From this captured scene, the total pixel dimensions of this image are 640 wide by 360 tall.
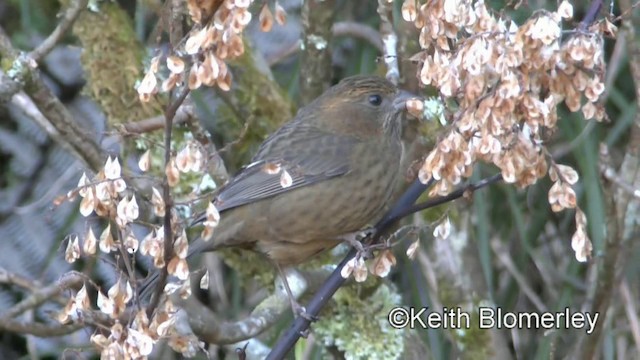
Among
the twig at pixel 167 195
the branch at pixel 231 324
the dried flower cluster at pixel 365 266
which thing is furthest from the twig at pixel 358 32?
the twig at pixel 167 195

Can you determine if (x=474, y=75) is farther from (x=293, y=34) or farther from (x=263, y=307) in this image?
(x=293, y=34)

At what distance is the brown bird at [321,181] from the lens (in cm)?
365

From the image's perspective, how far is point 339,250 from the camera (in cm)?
423

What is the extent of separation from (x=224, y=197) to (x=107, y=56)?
0.85 m

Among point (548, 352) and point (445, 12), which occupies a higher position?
point (445, 12)

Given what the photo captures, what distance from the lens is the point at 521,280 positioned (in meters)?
4.45

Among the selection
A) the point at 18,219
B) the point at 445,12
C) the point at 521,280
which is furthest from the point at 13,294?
the point at 445,12

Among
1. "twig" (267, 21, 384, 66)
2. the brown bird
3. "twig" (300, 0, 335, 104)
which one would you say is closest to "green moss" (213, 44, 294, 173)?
"twig" (300, 0, 335, 104)

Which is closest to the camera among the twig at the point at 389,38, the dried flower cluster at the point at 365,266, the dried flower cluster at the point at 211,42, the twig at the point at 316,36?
the dried flower cluster at the point at 211,42

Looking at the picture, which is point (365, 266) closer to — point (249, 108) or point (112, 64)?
point (249, 108)

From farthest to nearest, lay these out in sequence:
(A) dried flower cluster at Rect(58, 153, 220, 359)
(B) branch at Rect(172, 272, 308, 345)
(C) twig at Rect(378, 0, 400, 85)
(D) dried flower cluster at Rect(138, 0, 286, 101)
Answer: (C) twig at Rect(378, 0, 400, 85) < (B) branch at Rect(172, 272, 308, 345) < (A) dried flower cluster at Rect(58, 153, 220, 359) < (D) dried flower cluster at Rect(138, 0, 286, 101)

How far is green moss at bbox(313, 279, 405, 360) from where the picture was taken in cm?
391

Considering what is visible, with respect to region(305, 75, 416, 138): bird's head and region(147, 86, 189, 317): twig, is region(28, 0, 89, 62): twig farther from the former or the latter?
region(147, 86, 189, 317): twig

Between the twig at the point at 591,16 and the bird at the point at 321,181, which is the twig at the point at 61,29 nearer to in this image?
the bird at the point at 321,181
